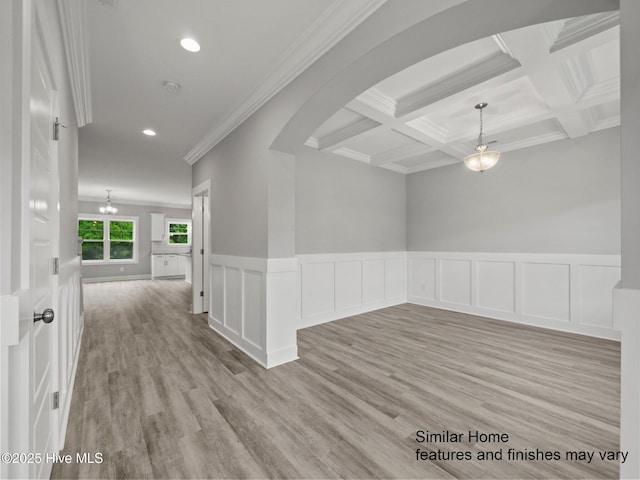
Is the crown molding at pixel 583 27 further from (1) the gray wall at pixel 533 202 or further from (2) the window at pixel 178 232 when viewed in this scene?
(2) the window at pixel 178 232

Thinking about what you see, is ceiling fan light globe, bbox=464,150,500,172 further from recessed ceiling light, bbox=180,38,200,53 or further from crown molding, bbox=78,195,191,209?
crown molding, bbox=78,195,191,209

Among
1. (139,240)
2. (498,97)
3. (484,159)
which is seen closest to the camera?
(498,97)

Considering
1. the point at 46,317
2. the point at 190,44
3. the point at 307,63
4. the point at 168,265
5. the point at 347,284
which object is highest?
the point at 190,44

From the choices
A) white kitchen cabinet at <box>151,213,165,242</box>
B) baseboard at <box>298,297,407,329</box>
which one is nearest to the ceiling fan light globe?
baseboard at <box>298,297,407,329</box>

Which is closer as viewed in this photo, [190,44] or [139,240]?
[190,44]

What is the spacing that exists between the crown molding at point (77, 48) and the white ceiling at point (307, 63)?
65 mm

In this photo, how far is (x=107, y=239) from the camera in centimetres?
850

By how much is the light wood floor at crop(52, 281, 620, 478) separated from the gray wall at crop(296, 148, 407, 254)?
143 centimetres

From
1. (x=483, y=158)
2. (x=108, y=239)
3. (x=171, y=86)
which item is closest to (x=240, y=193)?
(x=171, y=86)

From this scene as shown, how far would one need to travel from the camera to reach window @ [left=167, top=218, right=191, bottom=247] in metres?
9.63

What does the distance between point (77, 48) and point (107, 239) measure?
327 inches

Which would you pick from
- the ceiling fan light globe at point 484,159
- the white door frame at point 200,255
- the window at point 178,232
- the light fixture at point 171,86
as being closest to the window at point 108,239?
the window at point 178,232

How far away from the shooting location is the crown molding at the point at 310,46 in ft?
5.40

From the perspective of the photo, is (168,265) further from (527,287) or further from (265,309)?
(527,287)
